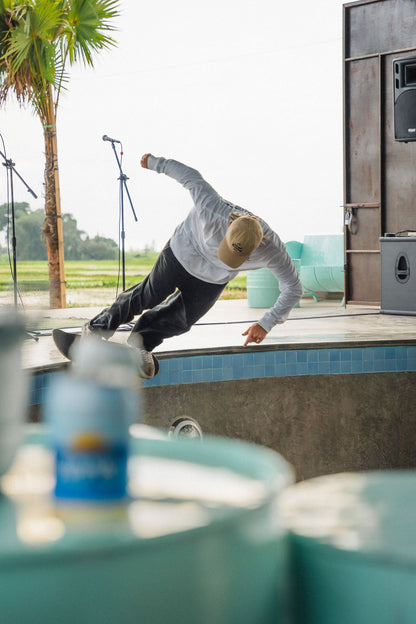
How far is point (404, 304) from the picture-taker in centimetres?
606

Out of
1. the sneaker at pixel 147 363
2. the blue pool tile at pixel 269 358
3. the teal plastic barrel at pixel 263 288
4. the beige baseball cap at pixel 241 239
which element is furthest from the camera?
the teal plastic barrel at pixel 263 288

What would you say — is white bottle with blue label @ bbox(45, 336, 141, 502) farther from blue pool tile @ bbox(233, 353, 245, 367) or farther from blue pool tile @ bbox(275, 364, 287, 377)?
blue pool tile @ bbox(275, 364, 287, 377)

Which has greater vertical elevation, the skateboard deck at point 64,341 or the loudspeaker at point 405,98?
the loudspeaker at point 405,98

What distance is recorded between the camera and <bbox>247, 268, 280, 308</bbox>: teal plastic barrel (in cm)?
697

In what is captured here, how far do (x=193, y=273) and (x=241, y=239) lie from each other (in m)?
0.47

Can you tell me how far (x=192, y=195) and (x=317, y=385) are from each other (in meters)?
1.37

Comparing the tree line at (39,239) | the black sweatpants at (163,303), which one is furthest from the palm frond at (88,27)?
the black sweatpants at (163,303)

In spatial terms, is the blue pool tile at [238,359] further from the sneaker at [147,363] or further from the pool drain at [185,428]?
the sneaker at [147,363]

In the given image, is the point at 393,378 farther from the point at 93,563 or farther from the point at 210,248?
the point at 93,563

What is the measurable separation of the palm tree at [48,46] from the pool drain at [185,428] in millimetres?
4277

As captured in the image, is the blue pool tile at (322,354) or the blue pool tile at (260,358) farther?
the blue pool tile at (322,354)

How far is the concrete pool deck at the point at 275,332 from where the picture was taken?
151 inches

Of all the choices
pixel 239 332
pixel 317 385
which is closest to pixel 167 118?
pixel 239 332

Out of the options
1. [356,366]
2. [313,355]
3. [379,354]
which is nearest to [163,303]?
[313,355]
